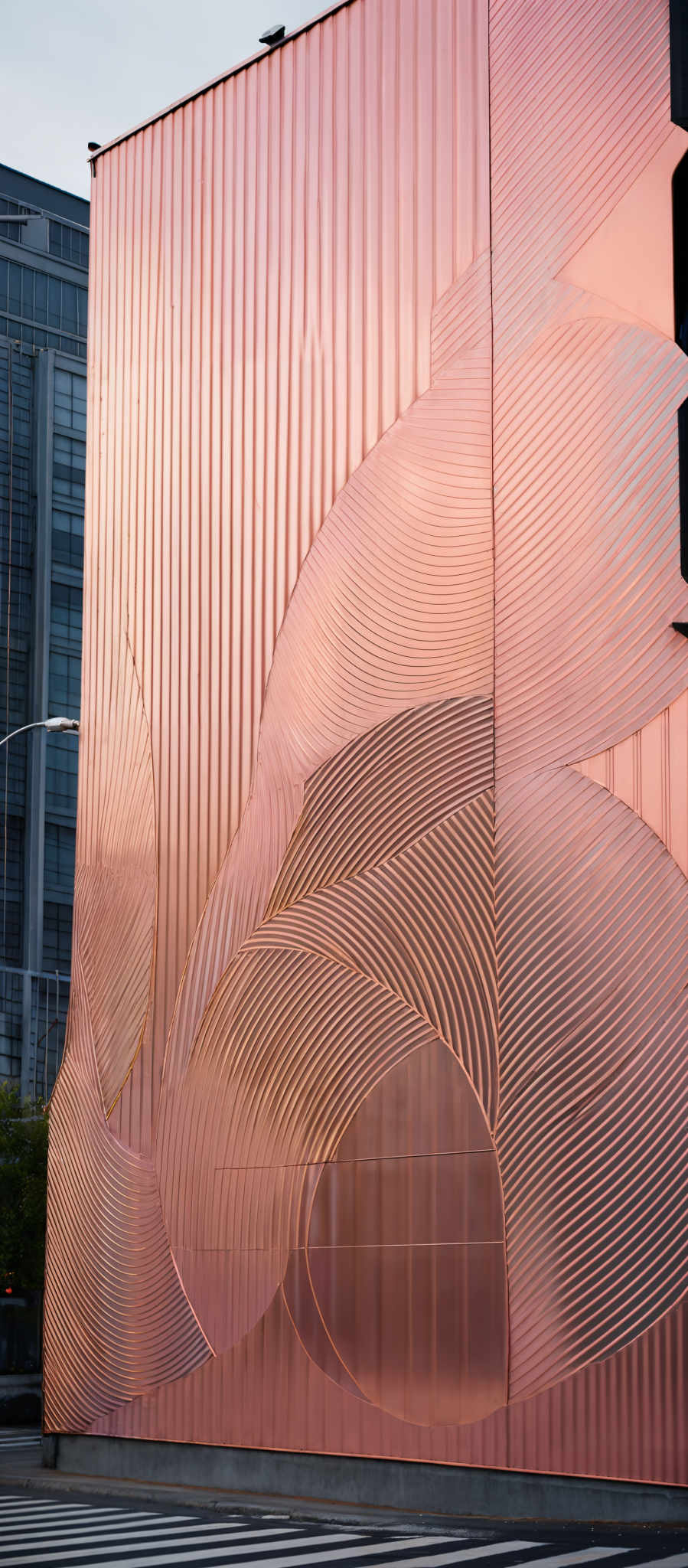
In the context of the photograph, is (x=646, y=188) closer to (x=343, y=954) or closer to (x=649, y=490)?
(x=649, y=490)

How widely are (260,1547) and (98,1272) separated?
27.9ft

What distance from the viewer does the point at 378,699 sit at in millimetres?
21625

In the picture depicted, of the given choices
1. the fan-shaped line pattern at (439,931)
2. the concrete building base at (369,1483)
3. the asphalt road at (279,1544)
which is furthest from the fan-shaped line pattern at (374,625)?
the asphalt road at (279,1544)

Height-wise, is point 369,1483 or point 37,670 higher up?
point 37,670

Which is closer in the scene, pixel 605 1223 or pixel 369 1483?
pixel 605 1223

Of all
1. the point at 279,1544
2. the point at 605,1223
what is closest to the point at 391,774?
the point at 605,1223

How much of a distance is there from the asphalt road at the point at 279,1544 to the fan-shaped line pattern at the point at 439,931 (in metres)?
4.56

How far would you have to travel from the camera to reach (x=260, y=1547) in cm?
1698

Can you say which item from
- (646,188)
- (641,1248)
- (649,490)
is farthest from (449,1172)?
(646,188)

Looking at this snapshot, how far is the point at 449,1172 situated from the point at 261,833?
18.4 ft

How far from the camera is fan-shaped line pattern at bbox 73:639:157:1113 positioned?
82.8 ft

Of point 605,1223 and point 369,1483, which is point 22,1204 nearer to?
point 369,1483

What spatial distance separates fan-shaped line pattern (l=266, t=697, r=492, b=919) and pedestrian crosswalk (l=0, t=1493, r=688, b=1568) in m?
7.55

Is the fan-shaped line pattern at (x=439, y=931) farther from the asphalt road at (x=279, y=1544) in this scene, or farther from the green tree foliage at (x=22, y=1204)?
the green tree foliage at (x=22, y=1204)
